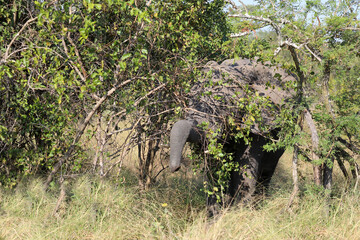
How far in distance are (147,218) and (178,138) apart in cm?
127

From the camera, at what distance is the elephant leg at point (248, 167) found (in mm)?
5047

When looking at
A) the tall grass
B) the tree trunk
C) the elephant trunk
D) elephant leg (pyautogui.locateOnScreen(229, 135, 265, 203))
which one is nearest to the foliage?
the tall grass

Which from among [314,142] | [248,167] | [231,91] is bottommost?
[248,167]

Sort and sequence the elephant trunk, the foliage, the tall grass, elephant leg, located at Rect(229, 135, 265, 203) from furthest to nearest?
elephant leg, located at Rect(229, 135, 265, 203) → the foliage → the tall grass → the elephant trunk

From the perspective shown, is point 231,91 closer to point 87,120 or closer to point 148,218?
point 87,120

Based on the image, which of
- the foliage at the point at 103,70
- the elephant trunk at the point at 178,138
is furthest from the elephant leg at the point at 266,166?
the elephant trunk at the point at 178,138

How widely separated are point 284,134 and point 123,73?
2.01 m

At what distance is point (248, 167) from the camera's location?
5074 millimetres

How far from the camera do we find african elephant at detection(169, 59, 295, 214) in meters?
4.08

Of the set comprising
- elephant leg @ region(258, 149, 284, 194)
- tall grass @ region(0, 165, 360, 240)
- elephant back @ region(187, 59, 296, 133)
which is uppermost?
elephant back @ region(187, 59, 296, 133)

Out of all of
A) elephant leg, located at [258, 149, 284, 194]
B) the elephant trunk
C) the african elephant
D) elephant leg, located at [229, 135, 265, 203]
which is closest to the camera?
the elephant trunk

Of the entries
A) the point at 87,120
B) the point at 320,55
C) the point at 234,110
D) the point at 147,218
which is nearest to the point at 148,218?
the point at 147,218

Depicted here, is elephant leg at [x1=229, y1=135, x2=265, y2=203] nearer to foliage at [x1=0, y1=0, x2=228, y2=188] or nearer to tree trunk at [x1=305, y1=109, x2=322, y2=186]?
tree trunk at [x1=305, y1=109, x2=322, y2=186]

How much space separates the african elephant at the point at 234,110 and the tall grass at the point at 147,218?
16.7 inches
